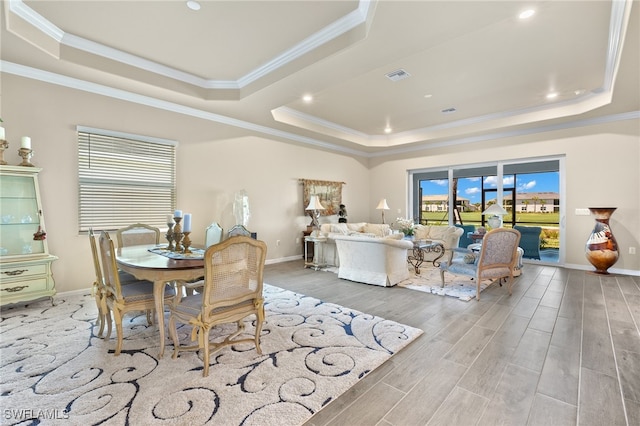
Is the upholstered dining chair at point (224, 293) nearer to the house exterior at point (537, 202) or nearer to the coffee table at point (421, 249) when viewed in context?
the coffee table at point (421, 249)

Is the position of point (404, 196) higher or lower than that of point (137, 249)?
higher

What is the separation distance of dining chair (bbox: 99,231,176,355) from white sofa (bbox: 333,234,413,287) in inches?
111

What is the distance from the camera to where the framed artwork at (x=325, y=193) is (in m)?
7.18

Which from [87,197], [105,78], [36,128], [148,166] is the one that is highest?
[105,78]

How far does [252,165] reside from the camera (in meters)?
6.14

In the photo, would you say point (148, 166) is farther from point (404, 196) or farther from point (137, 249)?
point (404, 196)

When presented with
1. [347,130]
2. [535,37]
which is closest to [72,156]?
[347,130]

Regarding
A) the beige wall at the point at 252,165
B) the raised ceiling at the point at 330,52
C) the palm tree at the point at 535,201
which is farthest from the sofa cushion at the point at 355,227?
the palm tree at the point at 535,201

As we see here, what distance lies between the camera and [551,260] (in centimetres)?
634

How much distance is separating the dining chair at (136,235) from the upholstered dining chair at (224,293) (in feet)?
A: 5.74

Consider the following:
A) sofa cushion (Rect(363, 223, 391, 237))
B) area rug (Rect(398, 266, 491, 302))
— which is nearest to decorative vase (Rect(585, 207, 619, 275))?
area rug (Rect(398, 266, 491, 302))

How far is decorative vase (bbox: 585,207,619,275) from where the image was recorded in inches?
201

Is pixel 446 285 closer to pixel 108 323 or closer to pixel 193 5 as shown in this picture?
pixel 108 323

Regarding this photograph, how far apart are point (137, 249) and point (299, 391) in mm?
2466
